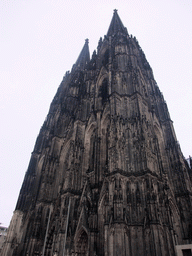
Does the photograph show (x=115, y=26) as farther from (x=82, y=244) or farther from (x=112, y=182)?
(x=82, y=244)

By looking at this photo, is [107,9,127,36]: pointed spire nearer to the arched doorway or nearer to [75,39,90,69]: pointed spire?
[75,39,90,69]: pointed spire

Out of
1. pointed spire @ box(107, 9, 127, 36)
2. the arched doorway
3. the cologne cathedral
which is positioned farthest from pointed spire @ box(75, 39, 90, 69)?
the arched doorway

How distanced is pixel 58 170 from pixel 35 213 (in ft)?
18.0

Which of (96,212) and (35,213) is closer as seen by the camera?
(96,212)

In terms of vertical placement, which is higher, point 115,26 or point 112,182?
point 115,26

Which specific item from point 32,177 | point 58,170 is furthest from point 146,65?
point 32,177

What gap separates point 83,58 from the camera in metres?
48.0

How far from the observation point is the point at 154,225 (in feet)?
46.0

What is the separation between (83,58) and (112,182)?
37396 millimetres

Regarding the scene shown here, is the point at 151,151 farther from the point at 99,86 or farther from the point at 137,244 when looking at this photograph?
the point at 99,86

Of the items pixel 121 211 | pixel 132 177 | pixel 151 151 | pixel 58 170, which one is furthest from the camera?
pixel 58 170

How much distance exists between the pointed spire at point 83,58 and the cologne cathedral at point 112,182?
1298 cm

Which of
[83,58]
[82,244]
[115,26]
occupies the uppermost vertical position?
[83,58]

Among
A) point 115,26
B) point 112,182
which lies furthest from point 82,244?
point 115,26
